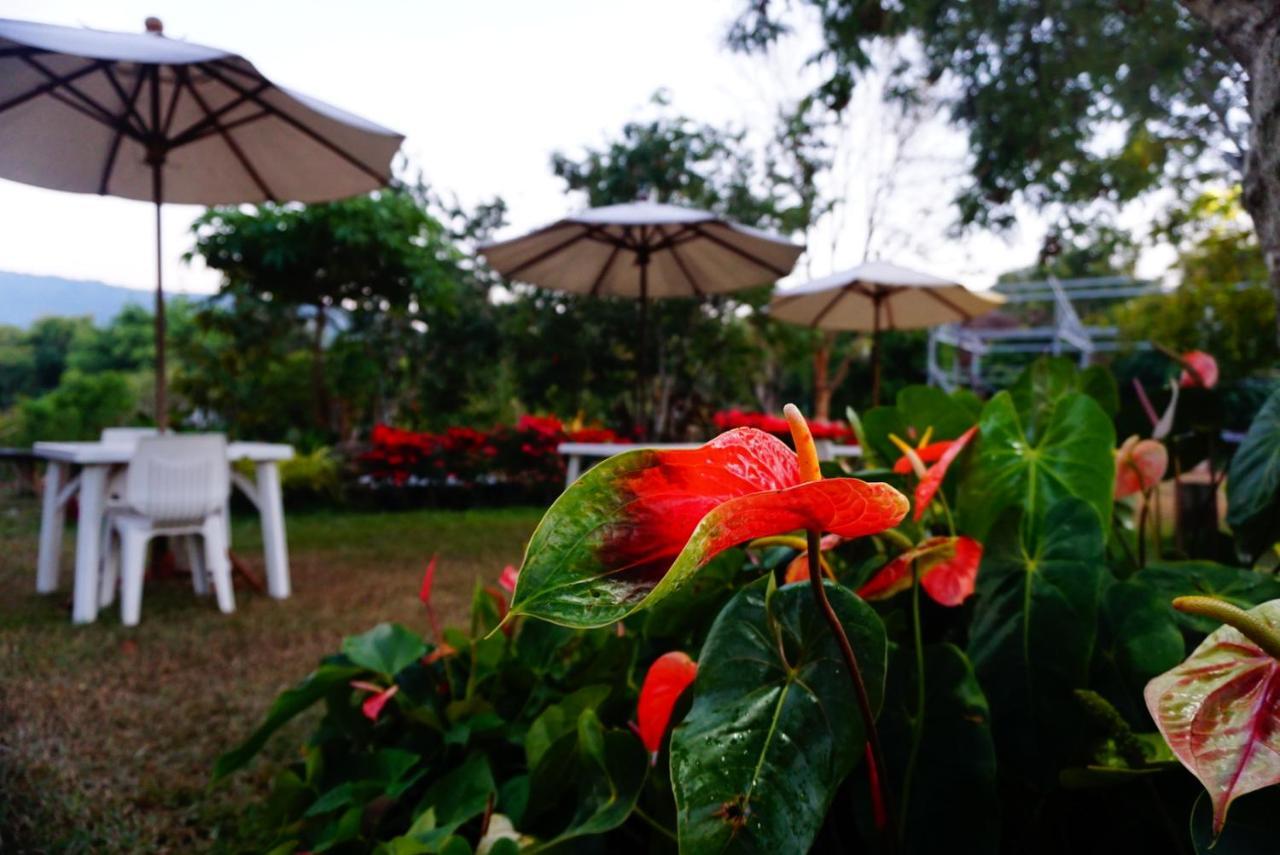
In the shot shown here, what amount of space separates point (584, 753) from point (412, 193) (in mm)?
9513

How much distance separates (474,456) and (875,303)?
3306mm

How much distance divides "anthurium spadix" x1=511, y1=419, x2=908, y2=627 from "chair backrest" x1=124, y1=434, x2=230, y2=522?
3.15 metres

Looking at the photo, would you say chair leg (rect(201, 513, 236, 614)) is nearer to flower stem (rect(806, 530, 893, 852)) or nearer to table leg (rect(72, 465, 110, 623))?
table leg (rect(72, 465, 110, 623))

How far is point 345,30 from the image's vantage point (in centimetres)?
119

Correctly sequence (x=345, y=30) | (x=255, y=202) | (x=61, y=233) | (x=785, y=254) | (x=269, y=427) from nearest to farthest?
(x=61, y=233) < (x=345, y=30) < (x=255, y=202) < (x=785, y=254) < (x=269, y=427)

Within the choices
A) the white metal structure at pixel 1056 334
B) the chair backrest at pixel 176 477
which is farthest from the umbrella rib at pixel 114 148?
the white metal structure at pixel 1056 334

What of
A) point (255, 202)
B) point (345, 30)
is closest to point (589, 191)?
point (255, 202)

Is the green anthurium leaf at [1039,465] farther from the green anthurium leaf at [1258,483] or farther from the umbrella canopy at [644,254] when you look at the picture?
the umbrella canopy at [644,254]

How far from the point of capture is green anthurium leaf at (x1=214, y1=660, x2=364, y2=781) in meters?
0.88

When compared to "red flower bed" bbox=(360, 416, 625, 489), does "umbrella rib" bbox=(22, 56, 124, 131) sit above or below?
above

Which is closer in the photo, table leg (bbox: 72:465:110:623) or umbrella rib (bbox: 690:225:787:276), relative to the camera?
table leg (bbox: 72:465:110:623)

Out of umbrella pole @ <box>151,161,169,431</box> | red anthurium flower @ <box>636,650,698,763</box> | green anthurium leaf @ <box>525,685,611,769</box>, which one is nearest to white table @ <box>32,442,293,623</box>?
umbrella pole @ <box>151,161,169,431</box>

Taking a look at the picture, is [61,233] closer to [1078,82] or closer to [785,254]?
[1078,82]

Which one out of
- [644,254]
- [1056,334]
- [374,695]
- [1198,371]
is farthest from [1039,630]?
[1056,334]
